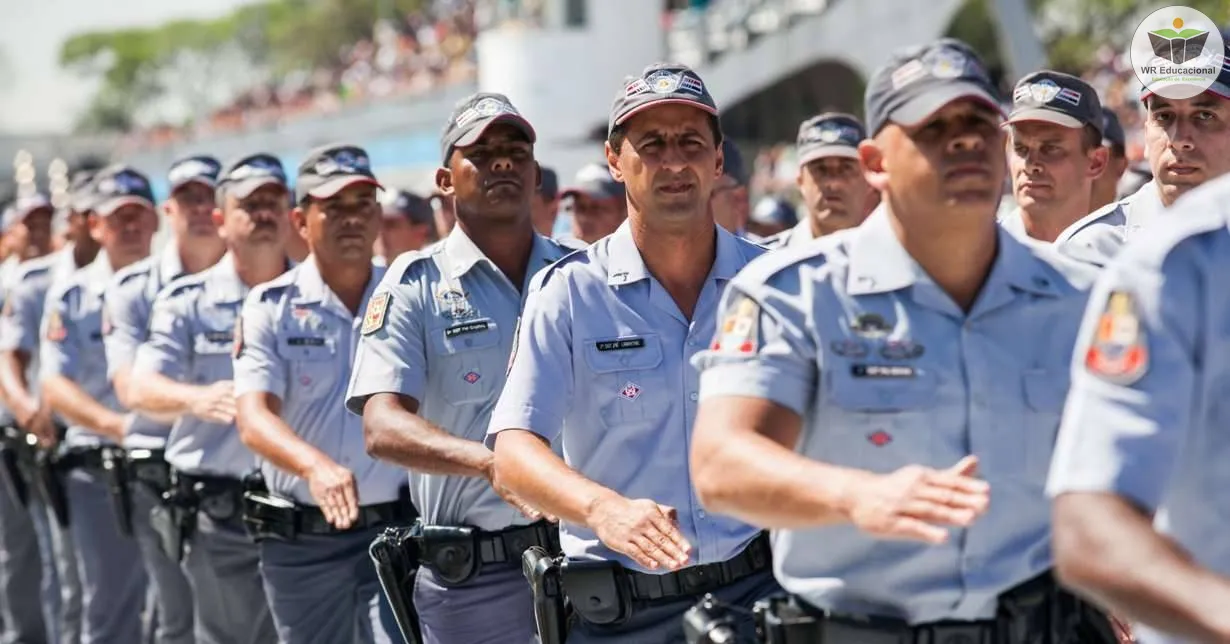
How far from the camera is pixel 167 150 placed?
55.8 meters

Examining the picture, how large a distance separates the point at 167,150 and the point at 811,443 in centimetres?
5437

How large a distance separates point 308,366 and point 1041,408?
4022 millimetres

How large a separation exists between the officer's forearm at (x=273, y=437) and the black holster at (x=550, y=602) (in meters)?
1.52

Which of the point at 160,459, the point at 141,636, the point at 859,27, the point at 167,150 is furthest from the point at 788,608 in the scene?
the point at 167,150

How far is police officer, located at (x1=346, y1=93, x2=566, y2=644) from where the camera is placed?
5.73 metres

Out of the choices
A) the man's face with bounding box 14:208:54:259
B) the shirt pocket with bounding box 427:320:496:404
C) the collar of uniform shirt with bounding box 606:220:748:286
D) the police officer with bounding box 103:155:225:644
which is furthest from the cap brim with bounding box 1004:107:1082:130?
the man's face with bounding box 14:208:54:259

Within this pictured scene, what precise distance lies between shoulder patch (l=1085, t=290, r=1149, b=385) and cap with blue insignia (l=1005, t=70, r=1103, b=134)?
3406 mm

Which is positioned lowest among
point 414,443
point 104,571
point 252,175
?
point 104,571

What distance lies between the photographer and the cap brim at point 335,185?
22.6 feet

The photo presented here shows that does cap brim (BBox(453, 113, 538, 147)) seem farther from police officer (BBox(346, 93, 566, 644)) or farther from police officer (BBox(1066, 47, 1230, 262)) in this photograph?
police officer (BBox(1066, 47, 1230, 262))

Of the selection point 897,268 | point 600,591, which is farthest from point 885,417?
point 600,591

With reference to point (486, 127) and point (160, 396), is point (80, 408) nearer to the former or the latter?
point (160, 396)

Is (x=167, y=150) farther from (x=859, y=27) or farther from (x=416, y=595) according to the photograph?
(x=416, y=595)

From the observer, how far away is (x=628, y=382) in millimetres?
4738
